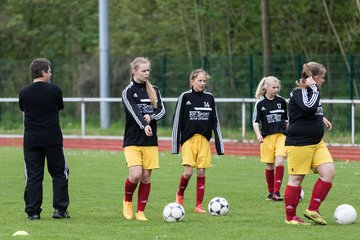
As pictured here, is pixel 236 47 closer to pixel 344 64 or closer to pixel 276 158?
pixel 344 64

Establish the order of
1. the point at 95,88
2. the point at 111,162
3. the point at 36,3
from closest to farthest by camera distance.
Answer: the point at 111,162, the point at 95,88, the point at 36,3

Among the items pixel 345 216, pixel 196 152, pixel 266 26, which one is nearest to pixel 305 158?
pixel 345 216

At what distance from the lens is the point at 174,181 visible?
18.1 metres

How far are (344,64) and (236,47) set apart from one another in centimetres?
846

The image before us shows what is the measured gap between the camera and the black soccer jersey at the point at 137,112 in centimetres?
1284

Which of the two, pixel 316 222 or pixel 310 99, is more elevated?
pixel 310 99

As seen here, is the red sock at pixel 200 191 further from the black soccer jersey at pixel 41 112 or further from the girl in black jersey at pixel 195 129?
the black soccer jersey at pixel 41 112

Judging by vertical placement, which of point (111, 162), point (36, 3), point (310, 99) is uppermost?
point (36, 3)

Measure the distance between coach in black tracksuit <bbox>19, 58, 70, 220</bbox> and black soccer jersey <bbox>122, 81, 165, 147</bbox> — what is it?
83cm

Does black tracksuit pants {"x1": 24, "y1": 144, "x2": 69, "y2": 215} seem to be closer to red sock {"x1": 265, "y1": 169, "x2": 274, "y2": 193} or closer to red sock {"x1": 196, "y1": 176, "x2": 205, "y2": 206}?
red sock {"x1": 196, "y1": 176, "x2": 205, "y2": 206}

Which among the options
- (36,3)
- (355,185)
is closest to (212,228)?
(355,185)

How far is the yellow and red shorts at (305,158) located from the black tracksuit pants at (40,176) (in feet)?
9.30

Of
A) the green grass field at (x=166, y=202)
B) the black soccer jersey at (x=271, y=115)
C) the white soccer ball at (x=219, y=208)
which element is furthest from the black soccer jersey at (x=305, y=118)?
the black soccer jersey at (x=271, y=115)

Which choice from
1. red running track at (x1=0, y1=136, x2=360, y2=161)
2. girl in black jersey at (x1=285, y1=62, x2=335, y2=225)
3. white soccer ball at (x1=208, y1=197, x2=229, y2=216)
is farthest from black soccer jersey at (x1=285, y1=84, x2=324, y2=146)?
red running track at (x1=0, y1=136, x2=360, y2=161)
